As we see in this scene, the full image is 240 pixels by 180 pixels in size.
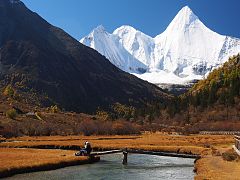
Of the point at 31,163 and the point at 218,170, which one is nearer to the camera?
the point at 218,170

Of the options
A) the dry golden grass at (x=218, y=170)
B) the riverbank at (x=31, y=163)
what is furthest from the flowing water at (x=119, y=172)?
the dry golden grass at (x=218, y=170)

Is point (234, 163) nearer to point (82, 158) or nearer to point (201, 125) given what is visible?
point (82, 158)

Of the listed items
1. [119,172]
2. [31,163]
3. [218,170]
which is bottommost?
[119,172]

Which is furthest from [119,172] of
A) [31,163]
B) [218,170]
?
[218,170]

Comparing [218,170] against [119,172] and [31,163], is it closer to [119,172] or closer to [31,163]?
[119,172]

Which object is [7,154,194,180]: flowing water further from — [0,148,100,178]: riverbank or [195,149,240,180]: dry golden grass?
[195,149,240,180]: dry golden grass

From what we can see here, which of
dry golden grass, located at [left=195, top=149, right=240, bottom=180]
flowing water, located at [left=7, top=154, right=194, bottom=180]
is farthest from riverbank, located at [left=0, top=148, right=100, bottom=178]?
dry golden grass, located at [left=195, top=149, right=240, bottom=180]

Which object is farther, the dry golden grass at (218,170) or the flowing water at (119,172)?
the flowing water at (119,172)

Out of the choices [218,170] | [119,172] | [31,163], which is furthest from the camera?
[119,172]

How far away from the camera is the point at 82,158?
6500 cm

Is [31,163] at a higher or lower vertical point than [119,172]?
higher

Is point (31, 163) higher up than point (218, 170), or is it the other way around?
point (31, 163)

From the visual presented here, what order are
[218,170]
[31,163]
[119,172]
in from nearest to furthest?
[218,170] < [31,163] < [119,172]

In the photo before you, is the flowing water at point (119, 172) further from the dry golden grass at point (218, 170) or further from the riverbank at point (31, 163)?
the dry golden grass at point (218, 170)
